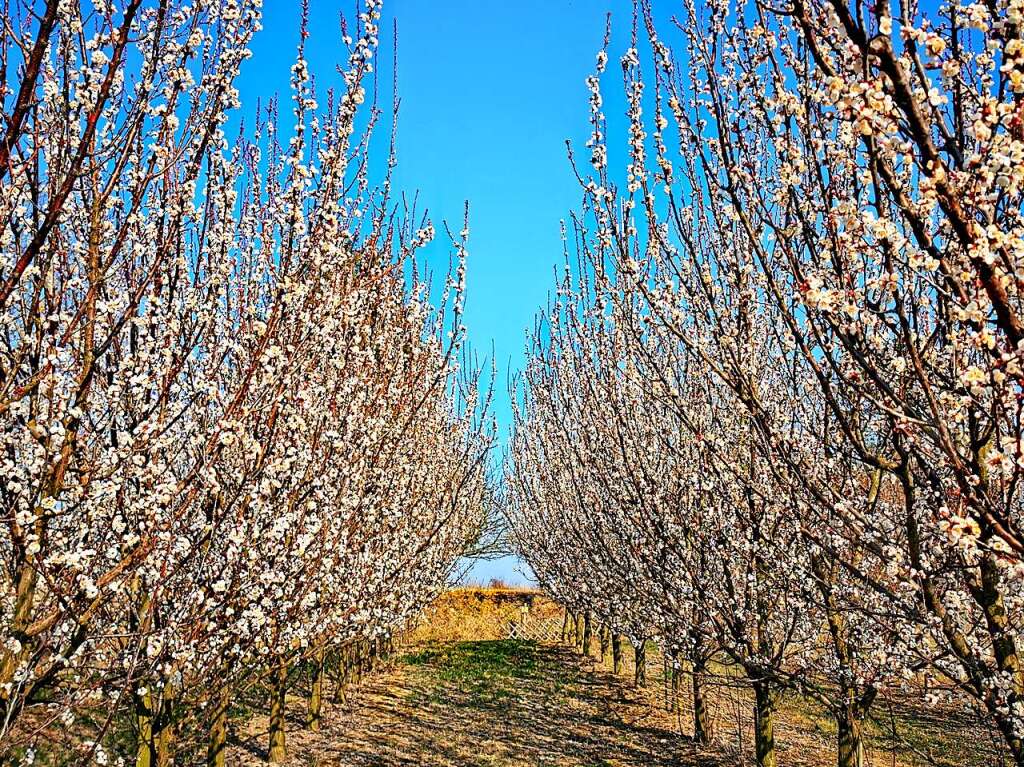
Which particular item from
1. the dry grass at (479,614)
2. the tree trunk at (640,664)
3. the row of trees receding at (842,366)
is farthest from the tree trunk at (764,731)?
the dry grass at (479,614)

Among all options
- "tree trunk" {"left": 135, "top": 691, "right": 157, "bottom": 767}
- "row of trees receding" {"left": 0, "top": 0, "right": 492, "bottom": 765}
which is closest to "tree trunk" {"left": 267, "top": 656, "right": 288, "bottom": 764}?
"row of trees receding" {"left": 0, "top": 0, "right": 492, "bottom": 765}

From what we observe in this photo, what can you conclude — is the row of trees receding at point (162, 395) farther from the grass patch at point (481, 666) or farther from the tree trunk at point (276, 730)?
the grass patch at point (481, 666)

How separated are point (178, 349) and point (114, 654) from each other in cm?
223

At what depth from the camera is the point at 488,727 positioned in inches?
453

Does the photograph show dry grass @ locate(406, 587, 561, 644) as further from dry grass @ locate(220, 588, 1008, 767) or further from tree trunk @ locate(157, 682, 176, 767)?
tree trunk @ locate(157, 682, 176, 767)

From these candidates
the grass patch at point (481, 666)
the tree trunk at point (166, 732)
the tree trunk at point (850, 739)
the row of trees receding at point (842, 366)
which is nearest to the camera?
the row of trees receding at point (842, 366)

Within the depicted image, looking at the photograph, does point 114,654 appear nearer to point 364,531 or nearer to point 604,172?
point 364,531

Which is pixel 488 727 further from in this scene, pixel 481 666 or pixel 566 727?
pixel 481 666

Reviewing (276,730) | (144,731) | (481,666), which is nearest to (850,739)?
(144,731)

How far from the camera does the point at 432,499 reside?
428 inches

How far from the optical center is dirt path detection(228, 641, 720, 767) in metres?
9.37

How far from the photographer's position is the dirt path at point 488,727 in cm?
937

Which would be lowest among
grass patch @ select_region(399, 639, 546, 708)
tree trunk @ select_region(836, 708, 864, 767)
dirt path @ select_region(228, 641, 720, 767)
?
grass patch @ select_region(399, 639, 546, 708)

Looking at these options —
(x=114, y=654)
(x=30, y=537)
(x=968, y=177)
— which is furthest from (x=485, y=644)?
(x=968, y=177)
